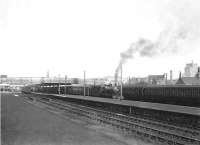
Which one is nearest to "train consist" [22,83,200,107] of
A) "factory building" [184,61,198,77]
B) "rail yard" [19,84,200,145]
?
"rail yard" [19,84,200,145]

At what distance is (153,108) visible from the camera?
2300 cm

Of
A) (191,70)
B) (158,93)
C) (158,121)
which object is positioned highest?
(191,70)

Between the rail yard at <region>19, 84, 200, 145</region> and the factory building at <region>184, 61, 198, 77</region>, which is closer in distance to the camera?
the rail yard at <region>19, 84, 200, 145</region>

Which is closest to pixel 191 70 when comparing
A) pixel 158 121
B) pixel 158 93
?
pixel 158 93

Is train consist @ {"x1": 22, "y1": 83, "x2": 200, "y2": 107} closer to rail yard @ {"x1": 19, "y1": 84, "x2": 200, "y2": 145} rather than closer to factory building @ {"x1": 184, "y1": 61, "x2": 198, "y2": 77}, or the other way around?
rail yard @ {"x1": 19, "y1": 84, "x2": 200, "y2": 145}

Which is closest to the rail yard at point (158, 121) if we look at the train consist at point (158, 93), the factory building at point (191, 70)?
the train consist at point (158, 93)

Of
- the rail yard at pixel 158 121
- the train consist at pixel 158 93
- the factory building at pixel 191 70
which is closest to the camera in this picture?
the rail yard at pixel 158 121

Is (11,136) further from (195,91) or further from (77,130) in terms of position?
(195,91)

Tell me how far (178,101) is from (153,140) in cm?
1129

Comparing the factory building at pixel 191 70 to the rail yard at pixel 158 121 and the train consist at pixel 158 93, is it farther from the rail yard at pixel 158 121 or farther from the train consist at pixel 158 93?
the rail yard at pixel 158 121

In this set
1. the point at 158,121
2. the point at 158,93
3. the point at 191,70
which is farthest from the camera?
the point at 191,70

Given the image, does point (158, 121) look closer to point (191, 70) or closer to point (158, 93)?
point (158, 93)

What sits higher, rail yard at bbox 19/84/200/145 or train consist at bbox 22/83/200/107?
train consist at bbox 22/83/200/107

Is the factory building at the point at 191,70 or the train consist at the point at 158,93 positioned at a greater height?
the factory building at the point at 191,70
